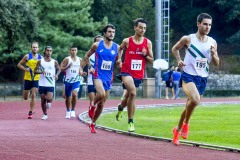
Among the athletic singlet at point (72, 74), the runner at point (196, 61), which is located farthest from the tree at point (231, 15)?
the runner at point (196, 61)

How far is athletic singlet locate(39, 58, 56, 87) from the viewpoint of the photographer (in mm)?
24953

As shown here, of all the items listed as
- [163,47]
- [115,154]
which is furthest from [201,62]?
[163,47]

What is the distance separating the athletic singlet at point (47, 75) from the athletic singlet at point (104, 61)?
22.0 feet

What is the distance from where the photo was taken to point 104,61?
18484 millimetres

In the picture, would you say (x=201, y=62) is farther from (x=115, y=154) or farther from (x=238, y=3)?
(x=238, y=3)

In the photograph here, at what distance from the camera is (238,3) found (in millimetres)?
76875

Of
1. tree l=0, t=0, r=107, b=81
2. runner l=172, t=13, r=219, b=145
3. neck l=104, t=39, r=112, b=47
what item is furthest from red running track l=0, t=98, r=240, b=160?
tree l=0, t=0, r=107, b=81

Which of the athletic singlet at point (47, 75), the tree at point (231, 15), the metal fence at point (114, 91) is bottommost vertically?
the metal fence at point (114, 91)

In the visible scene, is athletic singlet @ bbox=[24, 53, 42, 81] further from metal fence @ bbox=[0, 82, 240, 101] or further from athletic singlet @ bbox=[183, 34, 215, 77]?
metal fence @ bbox=[0, 82, 240, 101]

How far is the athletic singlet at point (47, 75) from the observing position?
25.0 metres

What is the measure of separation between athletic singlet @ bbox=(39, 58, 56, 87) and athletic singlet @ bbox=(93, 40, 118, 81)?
6.69 metres

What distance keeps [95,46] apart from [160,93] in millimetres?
34772

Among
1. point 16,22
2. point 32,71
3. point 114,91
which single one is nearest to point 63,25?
point 114,91

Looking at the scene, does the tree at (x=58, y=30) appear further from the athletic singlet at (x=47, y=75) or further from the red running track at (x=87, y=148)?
the red running track at (x=87, y=148)
